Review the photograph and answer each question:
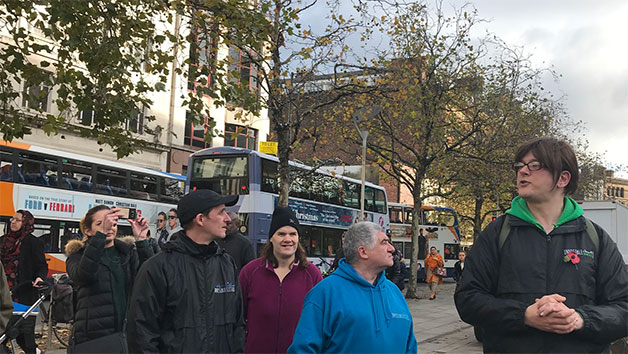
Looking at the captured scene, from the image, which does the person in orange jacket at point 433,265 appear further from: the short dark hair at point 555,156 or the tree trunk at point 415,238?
the short dark hair at point 555,156

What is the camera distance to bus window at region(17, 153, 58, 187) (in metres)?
16.3

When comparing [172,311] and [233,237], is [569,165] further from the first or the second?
[233,237]

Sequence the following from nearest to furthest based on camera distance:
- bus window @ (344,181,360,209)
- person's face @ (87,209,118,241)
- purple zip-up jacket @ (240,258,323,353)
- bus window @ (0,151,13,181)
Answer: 1. purple zip-up jacket @ (240,258,323,353)
2. person's face @ (87,209,118,241)
3. bus window @ (0,151,13,181)
4. bus window @ (344,181,360,209)

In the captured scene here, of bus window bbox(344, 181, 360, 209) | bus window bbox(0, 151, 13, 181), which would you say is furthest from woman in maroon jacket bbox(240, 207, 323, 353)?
bus window bbox(344, 181, 360, 209)

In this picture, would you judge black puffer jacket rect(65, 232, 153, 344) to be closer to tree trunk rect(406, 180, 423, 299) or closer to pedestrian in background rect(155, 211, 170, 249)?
pedestrian in background rect(155, 211, 170, 249)

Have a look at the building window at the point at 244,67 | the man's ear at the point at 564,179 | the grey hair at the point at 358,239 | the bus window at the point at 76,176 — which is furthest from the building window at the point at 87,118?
the man's ear at the point at 564,179

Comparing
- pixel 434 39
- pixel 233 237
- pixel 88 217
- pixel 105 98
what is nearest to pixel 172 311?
pixel 88 217

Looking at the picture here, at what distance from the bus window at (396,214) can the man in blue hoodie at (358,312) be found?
32067 mm

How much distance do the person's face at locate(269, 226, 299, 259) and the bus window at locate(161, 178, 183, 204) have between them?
665 inches

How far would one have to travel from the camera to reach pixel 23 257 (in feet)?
26.8

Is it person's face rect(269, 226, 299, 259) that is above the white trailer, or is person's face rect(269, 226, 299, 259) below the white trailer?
below

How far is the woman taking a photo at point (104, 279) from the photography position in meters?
5.11

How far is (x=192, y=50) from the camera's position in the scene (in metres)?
9.16

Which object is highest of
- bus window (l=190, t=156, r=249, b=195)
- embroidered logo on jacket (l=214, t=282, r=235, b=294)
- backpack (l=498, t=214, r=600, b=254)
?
bus window (l=190, t=156, r=249, b=195)
